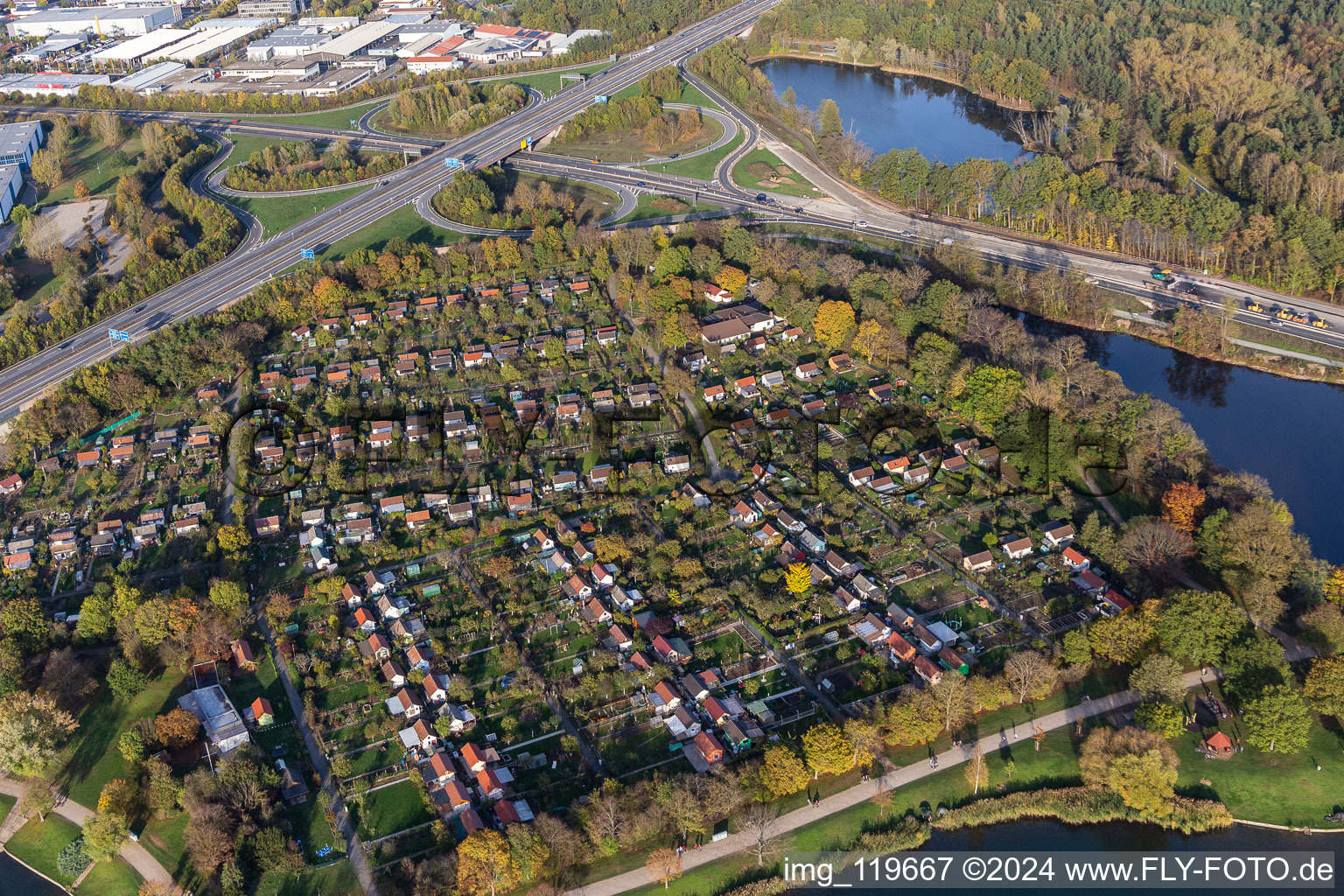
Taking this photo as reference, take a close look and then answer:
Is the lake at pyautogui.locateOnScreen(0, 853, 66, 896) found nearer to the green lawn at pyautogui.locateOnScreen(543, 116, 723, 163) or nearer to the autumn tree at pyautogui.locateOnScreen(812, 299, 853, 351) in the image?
the autumn tree at pyautogui.locateOnScreen(812, 299, 853, 351)

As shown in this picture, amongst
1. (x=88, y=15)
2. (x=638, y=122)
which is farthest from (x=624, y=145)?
(x=88, y=15)

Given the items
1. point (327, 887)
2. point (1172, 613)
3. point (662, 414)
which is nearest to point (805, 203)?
point (662, 414)

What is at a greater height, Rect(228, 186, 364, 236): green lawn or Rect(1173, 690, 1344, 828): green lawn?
Rect(228, 186, 364, 236): green lawn

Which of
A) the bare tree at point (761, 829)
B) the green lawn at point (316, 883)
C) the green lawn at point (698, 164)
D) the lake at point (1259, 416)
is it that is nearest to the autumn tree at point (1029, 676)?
the bare tree at point (761, 829)

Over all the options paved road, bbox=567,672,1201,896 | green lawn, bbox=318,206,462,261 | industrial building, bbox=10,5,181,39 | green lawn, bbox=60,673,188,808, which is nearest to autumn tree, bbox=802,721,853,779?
paved road, bbox=567,672,1201,896

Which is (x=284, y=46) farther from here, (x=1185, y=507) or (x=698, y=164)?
(x=1185, y=507)

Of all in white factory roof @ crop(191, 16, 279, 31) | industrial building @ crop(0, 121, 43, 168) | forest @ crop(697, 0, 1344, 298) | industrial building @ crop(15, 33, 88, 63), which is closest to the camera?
forest @ crop(697, 0, 1344, 298)
